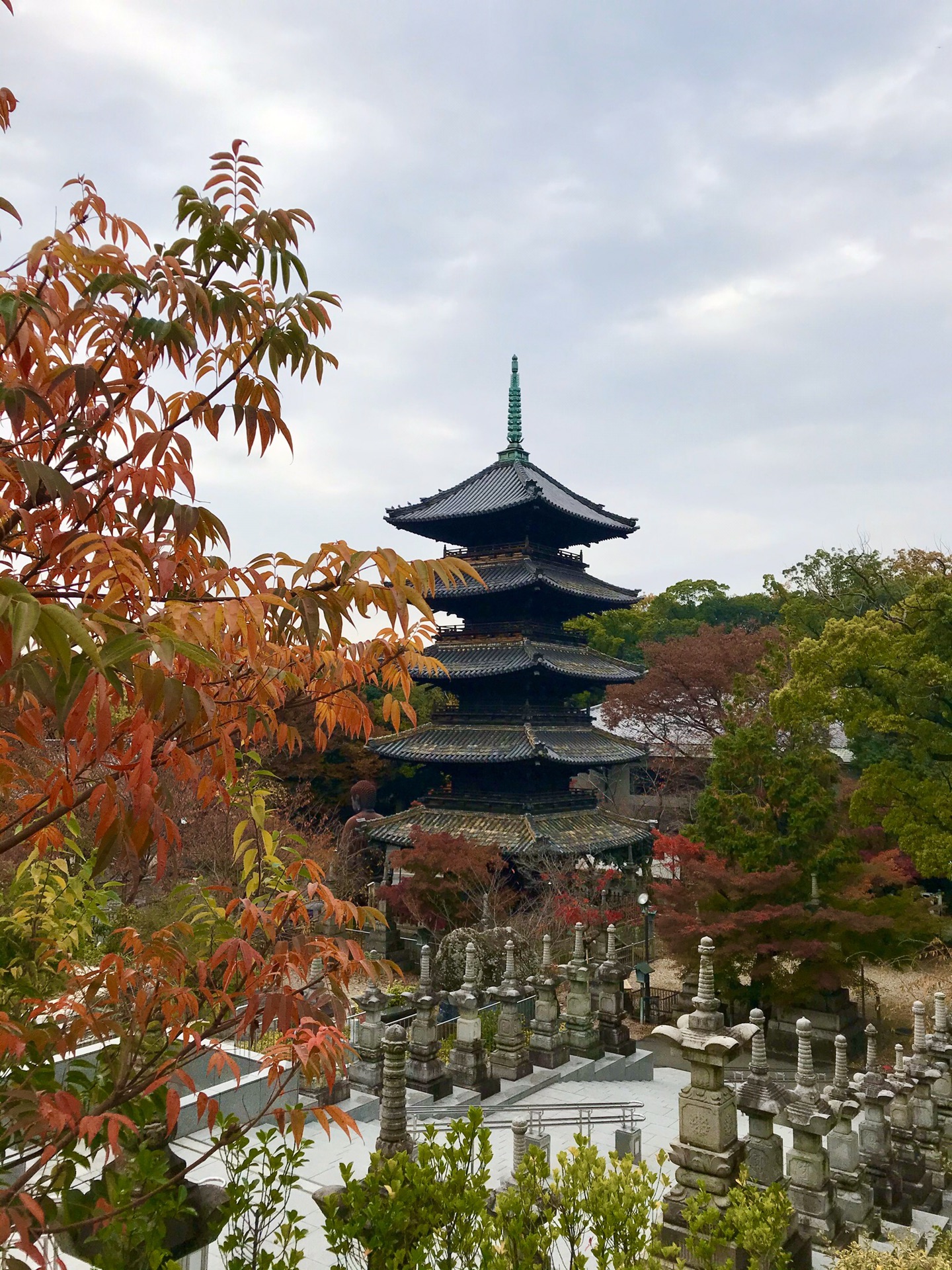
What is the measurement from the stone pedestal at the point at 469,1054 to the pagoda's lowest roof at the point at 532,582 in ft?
43.0

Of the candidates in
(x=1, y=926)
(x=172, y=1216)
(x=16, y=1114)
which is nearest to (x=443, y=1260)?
(x=172, y=1216)

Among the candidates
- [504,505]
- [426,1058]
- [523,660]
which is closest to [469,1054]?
[426,1058]

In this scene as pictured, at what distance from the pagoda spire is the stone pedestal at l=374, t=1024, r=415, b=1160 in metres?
23.2

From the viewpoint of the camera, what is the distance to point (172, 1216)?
365 centimetres

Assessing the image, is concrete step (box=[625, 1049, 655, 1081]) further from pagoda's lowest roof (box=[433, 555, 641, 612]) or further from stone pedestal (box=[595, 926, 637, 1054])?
pagoda's lowest roof (box=[433, 555, 641, 612])

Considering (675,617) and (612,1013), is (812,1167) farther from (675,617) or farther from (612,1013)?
(675,617)

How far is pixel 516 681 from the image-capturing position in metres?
25.0

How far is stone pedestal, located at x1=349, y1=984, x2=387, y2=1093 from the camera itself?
485 inches

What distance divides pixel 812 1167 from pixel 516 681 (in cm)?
1746

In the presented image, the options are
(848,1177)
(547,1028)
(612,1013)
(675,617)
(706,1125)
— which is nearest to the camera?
(706,1125)

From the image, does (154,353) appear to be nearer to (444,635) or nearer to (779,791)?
(779,791)

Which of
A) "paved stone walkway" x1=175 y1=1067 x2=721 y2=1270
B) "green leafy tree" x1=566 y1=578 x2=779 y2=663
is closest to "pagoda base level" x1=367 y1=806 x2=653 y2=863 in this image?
"paved stone walkway" x1=175 y1=1067 x2=721 y2=1270

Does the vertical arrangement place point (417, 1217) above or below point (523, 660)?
below

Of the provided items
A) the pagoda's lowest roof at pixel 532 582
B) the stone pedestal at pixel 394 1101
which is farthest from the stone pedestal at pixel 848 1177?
the pagoda's lowest roof at pixel 532 582
